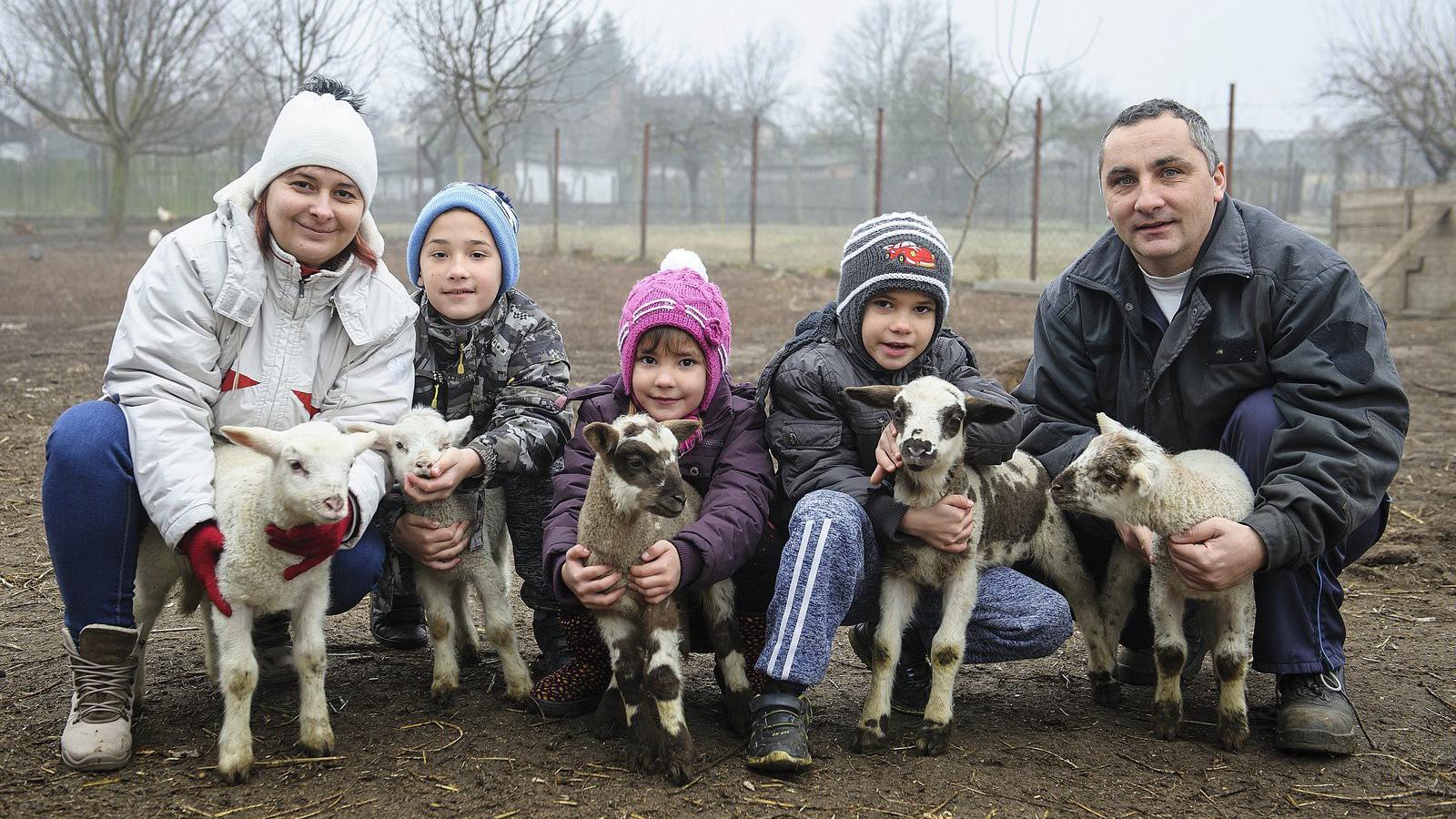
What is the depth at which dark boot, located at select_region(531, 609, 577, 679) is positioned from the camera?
4.04m

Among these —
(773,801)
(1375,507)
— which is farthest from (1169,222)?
(773,801)

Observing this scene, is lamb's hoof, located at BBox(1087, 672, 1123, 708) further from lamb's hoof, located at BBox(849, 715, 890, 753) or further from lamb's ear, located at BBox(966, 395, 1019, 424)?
lamb's ear, located at BBox(966, 395, 1019, 424)

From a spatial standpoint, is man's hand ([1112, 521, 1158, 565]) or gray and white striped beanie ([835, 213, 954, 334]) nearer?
man's hand ([1112, 521, 1158, 565])

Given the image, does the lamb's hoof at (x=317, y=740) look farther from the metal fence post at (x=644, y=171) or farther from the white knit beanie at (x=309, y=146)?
the metal fence post at (x=644, y=171)

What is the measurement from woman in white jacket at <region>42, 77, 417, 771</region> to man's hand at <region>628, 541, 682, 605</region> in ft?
2.91

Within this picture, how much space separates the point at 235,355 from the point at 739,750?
1978 mm

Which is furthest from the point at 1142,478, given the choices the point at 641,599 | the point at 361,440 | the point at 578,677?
the point at 361,440

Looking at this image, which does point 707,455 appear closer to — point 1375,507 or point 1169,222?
point 1169,222

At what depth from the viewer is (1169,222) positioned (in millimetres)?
3625

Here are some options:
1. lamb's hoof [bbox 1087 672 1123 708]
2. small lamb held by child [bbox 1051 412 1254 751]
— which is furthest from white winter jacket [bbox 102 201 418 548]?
lamb's hoof [bbox 1087 672 1123 708]

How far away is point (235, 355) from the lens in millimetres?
3639

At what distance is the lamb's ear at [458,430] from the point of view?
12.7ft

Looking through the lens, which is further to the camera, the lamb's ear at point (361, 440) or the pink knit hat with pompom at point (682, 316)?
the pink knit hat with pompom at point (682, 316)

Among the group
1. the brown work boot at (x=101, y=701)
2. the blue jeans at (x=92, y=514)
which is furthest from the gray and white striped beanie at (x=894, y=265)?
the brown work boot at (x=101, y=701)
